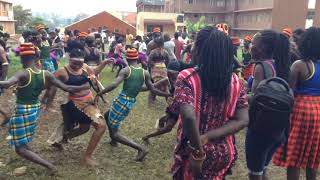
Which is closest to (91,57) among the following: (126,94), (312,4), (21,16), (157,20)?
(126,94)

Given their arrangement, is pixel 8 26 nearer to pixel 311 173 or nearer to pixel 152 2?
pixel 152 2

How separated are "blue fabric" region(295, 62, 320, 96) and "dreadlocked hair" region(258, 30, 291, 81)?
0.25m

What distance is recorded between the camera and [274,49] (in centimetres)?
372

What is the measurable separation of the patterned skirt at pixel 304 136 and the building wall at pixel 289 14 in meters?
Result: 42.5

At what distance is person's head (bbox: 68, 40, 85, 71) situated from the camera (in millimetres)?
5062

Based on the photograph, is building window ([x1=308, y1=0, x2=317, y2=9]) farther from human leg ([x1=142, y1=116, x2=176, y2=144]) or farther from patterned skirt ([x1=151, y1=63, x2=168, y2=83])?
human leg ([x1=142, y1=116, x2=176, y2=144])

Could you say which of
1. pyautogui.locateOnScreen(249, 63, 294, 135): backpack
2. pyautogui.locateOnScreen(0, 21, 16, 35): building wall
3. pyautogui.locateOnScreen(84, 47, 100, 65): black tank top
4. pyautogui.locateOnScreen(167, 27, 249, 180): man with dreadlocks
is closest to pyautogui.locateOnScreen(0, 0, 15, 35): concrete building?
pyautogui.locateOnScreen(0, 21, 16, 35): building wall

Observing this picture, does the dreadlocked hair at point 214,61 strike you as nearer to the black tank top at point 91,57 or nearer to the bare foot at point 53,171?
the bare foot at point 53,171

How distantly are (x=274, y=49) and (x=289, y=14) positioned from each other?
43794mm

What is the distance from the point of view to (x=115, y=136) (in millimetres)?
5391

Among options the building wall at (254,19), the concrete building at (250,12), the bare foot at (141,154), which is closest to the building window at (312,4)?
the concrete building at (250,12)

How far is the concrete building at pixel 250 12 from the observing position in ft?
143

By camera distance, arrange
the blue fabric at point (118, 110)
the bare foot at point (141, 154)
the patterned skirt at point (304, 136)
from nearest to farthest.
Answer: the patterned skirt at point (304, 136) → the blue fabric at point (118, 110) → the bare foot at point (141, 154)

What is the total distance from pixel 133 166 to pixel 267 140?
281 centimetres
